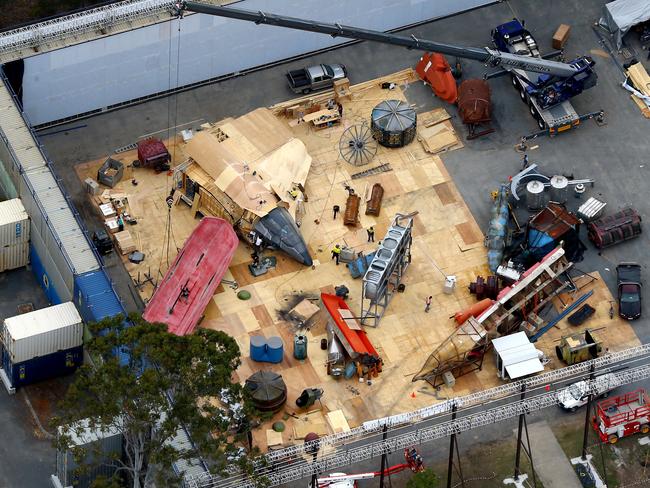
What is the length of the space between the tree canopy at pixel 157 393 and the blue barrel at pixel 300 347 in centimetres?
1355

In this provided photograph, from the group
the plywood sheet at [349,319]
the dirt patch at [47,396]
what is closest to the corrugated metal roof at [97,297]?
the dirt patch at [47,396]

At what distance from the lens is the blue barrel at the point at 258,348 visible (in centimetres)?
13750

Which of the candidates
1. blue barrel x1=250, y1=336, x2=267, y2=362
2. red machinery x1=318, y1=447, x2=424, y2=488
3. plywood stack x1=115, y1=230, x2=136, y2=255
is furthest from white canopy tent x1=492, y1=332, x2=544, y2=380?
plywood stack x1=115, y1=230, x2=136, y2=255

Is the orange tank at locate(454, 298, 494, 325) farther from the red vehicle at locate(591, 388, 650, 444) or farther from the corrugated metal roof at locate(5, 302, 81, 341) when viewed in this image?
the corrugated metal roof at locate(5, 302, 81, 341)

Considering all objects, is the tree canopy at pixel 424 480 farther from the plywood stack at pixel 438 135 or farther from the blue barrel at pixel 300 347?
the plywood stack at pixel 438 135

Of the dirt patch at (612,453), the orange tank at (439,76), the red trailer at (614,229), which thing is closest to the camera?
the dirt patch at (612,453)

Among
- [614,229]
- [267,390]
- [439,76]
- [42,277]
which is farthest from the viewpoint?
[439,76]

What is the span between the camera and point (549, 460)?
438 ft

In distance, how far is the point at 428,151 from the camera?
153 metres

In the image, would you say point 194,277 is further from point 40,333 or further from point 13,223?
point 13,223

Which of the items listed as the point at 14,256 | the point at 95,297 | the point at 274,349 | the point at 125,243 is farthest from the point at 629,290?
the point at 14,256

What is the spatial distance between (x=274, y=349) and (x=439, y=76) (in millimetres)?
30557

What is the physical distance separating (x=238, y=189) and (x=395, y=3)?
2460cm

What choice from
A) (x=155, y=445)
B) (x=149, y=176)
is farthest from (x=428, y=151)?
(x=155, y=445)
